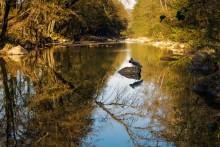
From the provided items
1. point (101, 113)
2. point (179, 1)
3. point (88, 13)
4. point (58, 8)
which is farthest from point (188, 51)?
point (88, 13)

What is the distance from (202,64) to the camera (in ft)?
50.2

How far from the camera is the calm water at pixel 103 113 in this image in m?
5.73

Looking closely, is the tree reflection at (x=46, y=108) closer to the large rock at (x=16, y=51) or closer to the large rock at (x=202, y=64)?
the large rock at (x=202, y=64)

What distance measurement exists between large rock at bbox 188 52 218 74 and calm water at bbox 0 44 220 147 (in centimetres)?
331

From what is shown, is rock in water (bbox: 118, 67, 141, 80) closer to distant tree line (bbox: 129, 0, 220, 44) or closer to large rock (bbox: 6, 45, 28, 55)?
distant tree line (bbox: 129, 0, 220, 44)

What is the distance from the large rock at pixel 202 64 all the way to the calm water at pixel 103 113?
10.8 feet

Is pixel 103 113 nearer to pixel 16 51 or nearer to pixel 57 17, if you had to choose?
pixel 16 51

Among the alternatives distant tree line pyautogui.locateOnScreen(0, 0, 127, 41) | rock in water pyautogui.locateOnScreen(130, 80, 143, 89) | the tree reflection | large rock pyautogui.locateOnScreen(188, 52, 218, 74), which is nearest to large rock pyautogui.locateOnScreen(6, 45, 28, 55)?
A: distant tree line pyautogui.locateOnScreen(0, 0, 127, 41)

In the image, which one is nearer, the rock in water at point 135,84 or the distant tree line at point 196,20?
the distant tree line at point 196,20

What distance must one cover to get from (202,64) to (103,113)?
31.6 ft

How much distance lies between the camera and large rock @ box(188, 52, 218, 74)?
1465 centimetres

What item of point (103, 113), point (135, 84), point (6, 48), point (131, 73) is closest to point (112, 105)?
point (103, 113)

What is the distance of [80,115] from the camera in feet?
22.9

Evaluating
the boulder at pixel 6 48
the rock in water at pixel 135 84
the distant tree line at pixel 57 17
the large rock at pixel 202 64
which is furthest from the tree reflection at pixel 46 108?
the boulder at pixel 6 48
